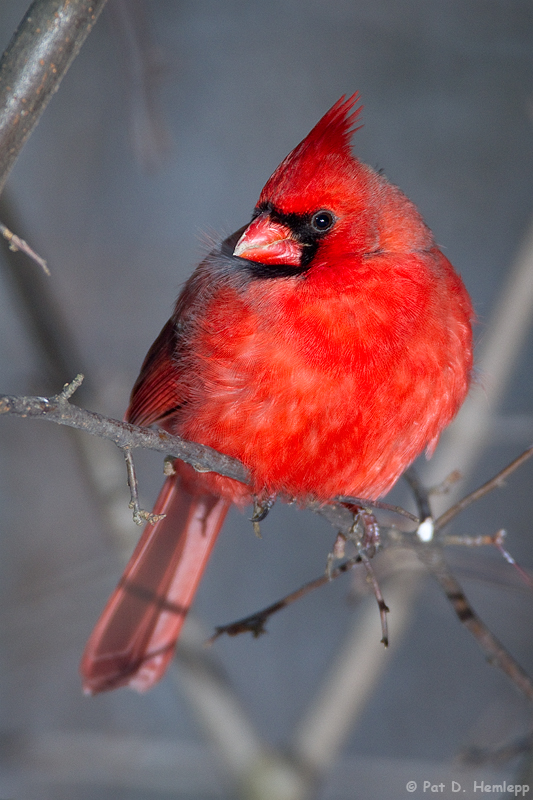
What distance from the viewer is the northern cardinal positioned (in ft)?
5.33

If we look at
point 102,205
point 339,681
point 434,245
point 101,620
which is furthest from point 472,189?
point 101,620

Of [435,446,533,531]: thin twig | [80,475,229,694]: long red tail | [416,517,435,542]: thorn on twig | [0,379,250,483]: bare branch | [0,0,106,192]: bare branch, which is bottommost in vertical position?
[80,475,229,694]: long red tail

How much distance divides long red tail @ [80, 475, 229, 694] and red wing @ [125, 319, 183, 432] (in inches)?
11.0

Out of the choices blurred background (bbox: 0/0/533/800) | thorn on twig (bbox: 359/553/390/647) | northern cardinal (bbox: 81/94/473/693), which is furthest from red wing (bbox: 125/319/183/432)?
blurred background (bbox: 0/0/533/800)

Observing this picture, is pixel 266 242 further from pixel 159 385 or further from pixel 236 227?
pixel 236 227

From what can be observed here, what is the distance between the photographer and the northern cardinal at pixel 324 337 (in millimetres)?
1624

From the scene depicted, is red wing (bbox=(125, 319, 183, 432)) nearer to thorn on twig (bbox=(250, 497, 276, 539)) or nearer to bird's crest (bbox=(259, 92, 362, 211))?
thorn on twig (bbox=(250, 497, 276, 539))

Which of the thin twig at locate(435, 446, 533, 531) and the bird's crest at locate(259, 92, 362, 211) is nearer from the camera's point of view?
the thin twig at locate(435, 446, 533, 531)

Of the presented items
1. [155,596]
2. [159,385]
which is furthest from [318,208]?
[155,596]

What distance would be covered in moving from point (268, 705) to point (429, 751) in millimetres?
788

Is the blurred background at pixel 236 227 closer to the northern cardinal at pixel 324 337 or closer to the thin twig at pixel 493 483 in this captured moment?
the northern cardinal at pixel 324 337

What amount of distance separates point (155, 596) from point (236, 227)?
6.63 feet

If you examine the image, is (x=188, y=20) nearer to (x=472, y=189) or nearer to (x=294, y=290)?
(x=472, y=189)

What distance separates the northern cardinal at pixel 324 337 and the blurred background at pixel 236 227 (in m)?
1.78
